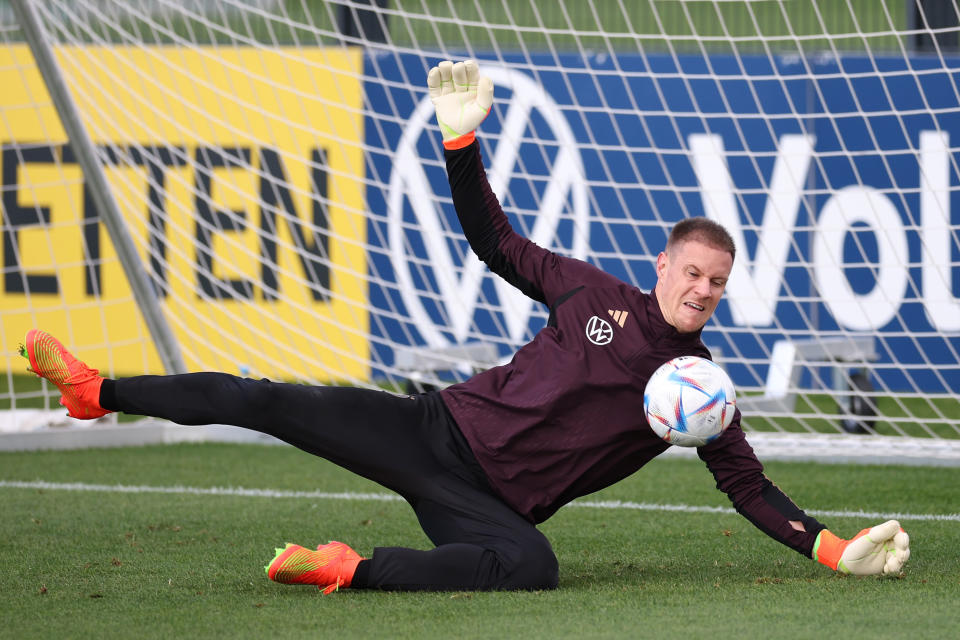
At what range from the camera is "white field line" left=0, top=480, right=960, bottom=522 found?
221 inches

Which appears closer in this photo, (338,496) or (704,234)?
(704,234)

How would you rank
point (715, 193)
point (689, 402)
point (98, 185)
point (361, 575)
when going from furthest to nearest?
1. point (715, 193)
2. point (98, 185)
3. point (361, 575)
4. point (689, 402)

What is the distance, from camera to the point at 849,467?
7.06 metres

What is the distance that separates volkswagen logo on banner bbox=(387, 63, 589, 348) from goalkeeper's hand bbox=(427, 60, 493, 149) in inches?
224

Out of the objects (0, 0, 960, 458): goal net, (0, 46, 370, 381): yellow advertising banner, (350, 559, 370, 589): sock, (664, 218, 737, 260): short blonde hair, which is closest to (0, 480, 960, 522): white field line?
(664, 218, 737, 260): short blonde hair

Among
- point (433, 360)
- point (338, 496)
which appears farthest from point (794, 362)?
point (338, 496)

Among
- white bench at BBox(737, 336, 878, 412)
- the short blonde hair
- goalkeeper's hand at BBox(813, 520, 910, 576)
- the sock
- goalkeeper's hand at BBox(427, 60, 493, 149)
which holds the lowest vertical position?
goalkeeper's hand at BBox(813, 520, 910, 576)

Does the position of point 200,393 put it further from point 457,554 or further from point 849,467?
point 849,467

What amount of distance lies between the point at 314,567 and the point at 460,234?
6.43m

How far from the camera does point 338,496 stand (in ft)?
20.6

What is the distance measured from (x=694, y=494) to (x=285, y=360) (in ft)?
13.9

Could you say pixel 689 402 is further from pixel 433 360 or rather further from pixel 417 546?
pixel 433 360

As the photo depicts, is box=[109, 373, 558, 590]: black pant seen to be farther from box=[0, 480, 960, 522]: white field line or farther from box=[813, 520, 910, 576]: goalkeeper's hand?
box=[0, 480, 960, 522]: white field line

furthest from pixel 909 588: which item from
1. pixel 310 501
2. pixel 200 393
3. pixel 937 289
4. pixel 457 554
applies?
pixel 937 289
